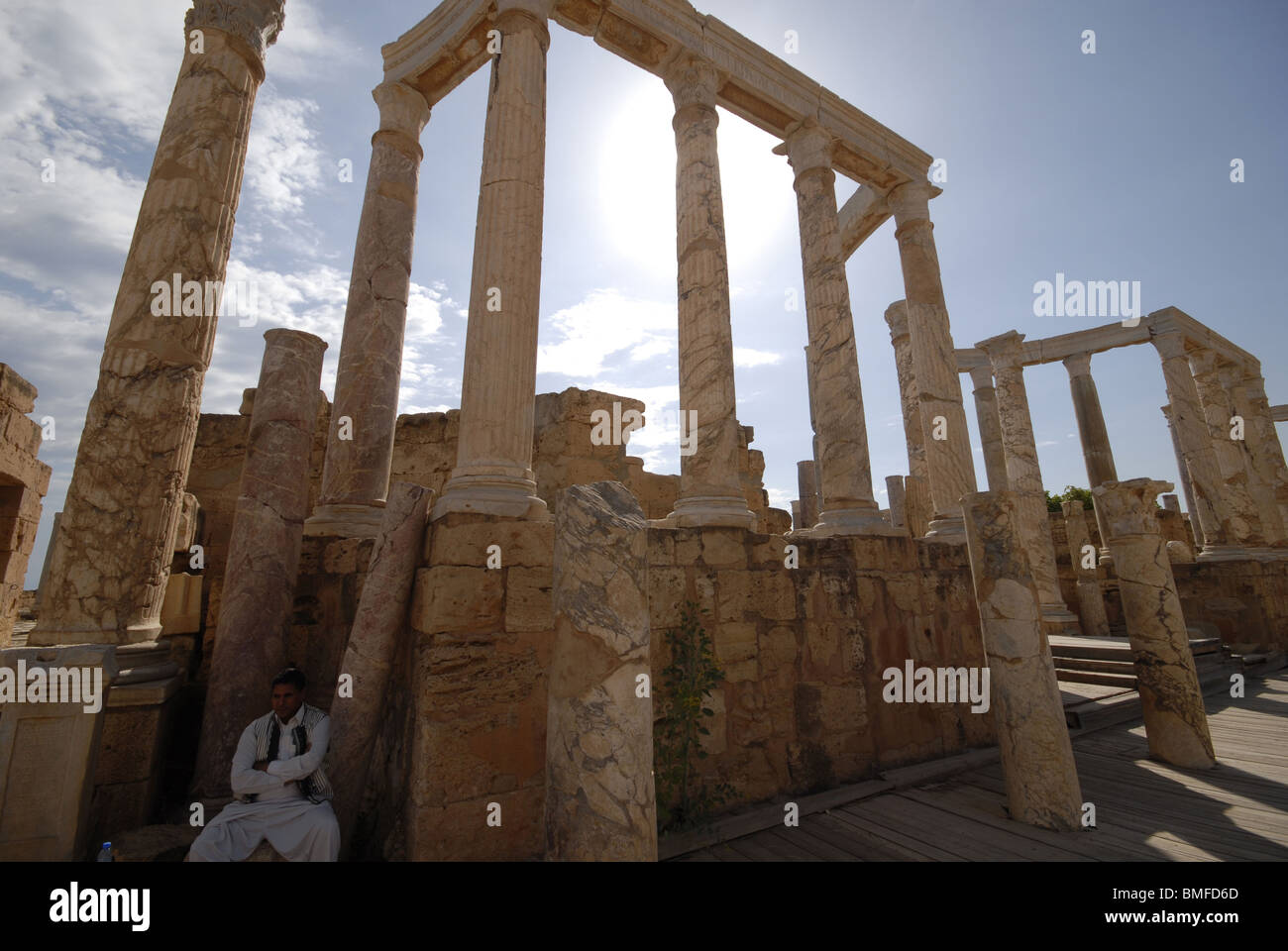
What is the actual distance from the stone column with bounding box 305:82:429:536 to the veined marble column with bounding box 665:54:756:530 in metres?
3.60

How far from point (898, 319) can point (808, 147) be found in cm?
505

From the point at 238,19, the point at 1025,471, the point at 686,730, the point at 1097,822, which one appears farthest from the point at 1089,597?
the point at 238,19

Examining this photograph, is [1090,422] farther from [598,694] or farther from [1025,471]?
[598,694]

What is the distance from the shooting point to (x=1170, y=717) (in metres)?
6.32

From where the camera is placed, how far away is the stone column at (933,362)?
348 inches

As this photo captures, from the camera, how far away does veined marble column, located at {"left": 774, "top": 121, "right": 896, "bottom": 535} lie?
7660mm

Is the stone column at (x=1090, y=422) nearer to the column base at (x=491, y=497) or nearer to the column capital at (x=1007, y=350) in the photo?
the column capital at (x=1007, y=350)

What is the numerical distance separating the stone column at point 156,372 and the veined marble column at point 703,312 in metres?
4.74

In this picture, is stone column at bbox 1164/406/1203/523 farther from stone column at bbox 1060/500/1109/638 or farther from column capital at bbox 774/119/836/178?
column capital at bbox 774/119/836/178

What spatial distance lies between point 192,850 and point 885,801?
547 cm

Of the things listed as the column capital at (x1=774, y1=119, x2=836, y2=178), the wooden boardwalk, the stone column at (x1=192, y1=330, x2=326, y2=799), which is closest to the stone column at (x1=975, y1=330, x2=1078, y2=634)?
the wooden boardwalk

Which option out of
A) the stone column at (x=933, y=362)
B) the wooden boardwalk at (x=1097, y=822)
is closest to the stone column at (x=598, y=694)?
the wooden boardwalk at (x=1097, y=822)

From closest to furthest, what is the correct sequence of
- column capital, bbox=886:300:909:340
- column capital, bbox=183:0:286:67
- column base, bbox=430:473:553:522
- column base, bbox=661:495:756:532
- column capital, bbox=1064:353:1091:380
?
1. column base, bbox=430:473:553:522
2. column capital, bbox=183:0:286:67
3. column base, bbox=661:495:756:532
4. column capital, bbox=886:300:909:340
5. column capital, bbox=1064:353:1091:380
